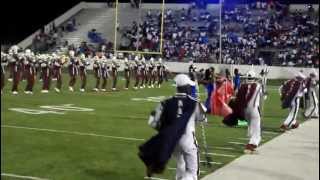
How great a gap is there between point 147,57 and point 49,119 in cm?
2591

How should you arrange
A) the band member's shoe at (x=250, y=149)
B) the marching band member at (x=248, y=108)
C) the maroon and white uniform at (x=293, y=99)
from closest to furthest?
the band member's shoe at (x=250, y=149) < the marching band member at (x=248, y=108) < the maroon and white uniform at (x=293, y=99)

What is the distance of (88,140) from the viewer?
11.9 metres

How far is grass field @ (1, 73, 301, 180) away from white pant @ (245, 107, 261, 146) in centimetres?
37

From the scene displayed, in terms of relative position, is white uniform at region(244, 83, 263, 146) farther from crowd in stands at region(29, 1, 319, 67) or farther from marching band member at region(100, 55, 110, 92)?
crowd in stands at region(29, 1, 319, 67)

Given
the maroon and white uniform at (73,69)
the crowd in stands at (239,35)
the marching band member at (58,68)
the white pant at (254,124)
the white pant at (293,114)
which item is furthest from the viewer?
the crowd in stands at (239,35)

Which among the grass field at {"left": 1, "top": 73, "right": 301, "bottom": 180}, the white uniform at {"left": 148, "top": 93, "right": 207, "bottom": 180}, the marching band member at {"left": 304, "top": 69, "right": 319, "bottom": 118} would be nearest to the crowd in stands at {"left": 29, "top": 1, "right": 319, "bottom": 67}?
the marching band member at {"left": 304, "top": 69, "right": 319, "bottom": 118}

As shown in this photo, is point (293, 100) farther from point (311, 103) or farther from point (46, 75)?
point (46, 75)

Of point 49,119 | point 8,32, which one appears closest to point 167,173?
point 49,119

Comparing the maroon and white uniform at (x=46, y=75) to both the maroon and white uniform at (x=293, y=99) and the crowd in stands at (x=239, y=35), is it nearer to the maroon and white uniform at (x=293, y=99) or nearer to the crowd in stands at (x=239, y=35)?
the maroon and white uniform at (x=293, y=99)

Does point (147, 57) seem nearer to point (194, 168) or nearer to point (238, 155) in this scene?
point (238, 155)

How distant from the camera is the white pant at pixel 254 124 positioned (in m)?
11.4

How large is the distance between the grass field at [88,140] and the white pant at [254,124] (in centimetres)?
37

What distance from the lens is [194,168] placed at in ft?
24.0

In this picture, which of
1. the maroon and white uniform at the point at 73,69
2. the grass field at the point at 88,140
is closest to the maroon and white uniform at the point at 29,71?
the maroon and white uniform at the point at 73,69
